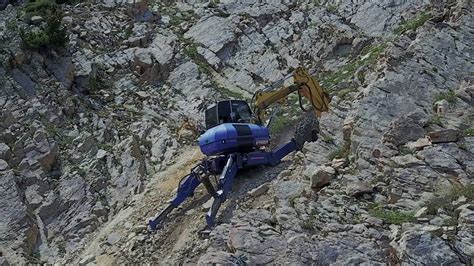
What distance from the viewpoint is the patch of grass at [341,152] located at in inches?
499

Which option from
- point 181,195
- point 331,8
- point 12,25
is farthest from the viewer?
point 331,8

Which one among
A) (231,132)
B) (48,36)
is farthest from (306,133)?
(48,36)

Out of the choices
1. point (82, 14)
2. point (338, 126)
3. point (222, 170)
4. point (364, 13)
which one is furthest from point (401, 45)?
point (82, 14)

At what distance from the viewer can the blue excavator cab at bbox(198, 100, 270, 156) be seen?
1405 centimetres

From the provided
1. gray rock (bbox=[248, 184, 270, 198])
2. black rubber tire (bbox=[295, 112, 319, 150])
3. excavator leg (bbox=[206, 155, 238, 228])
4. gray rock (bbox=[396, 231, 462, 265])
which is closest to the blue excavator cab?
excavator leg (bbox=[206, 155, 238, 228])

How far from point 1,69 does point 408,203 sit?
49.1 ft

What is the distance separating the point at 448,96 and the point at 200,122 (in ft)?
30.7

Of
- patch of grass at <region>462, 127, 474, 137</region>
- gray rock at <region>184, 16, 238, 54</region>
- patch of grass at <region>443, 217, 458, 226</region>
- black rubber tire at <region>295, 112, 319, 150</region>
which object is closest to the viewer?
patch of grass at <region>443, 217, 458, 226</region>

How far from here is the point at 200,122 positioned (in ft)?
67.8

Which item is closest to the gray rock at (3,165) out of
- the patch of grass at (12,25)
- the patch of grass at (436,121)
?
the patch of grass at (12,25)

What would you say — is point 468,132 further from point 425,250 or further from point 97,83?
point 97,83

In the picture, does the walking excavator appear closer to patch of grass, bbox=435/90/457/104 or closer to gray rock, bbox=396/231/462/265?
patch of grass, bbox=435/90/457/104

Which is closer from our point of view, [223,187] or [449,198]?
[449,198]

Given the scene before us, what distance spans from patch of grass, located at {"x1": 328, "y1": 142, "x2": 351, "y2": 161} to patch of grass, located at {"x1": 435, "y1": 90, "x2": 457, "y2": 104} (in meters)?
2.22
